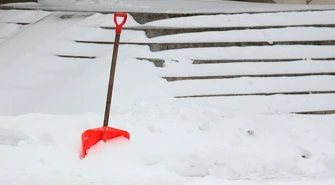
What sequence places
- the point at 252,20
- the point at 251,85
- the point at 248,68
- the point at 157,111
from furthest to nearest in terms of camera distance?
the point at 252,20 → the point at 248,68 → the point at 251,85 → the point at 157,111

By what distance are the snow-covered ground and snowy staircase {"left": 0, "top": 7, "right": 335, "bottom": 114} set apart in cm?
2

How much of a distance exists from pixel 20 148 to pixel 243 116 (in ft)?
6.84

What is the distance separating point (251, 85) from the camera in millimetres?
5418

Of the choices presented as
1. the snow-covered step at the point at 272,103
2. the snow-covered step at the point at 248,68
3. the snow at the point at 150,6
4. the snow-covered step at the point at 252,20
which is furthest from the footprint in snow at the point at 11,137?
the snow at the point at 150,6

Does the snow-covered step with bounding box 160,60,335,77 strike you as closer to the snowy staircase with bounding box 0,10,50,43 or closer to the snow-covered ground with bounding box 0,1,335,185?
the snow-covered ground with bounding box 0,1,335,185

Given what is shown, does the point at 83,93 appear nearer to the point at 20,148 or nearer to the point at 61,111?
the point at 61,111

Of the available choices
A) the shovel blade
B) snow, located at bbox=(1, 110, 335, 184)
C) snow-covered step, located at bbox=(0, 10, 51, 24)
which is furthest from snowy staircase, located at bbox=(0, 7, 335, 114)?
the shovel blade

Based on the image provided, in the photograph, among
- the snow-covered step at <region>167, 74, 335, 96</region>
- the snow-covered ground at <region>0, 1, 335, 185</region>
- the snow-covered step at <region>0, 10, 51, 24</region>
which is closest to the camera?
the snow-covered ground at <region>0, 1, 335, 185</region>

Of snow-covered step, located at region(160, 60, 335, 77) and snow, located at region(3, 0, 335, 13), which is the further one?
snow, located at region(3, 0, 335, 13)

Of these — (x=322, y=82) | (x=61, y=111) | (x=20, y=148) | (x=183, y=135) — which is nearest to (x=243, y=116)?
(x=183, y=135)

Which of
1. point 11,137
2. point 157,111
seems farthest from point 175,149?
point 11,137

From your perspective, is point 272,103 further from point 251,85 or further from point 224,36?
point 224,36

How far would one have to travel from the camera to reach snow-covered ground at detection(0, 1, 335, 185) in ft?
12.4

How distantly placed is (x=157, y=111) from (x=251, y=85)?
128 centimetres
